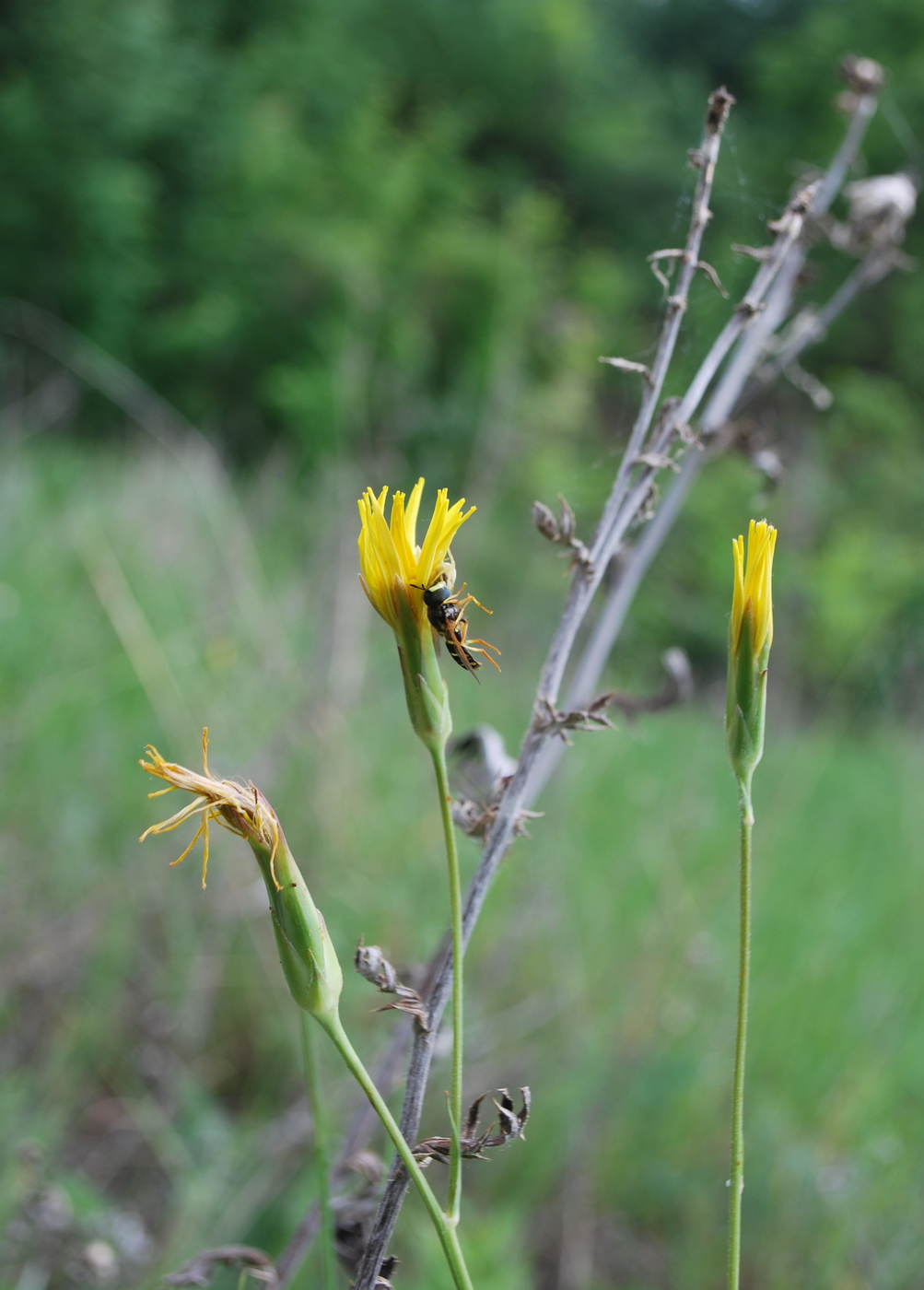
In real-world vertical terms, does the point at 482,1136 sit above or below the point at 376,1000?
above

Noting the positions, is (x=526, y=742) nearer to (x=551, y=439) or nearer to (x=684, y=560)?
(x=684, y=560)

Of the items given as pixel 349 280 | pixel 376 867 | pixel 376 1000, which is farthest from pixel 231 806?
pixel 349 280

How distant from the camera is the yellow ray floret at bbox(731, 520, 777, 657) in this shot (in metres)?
0.36

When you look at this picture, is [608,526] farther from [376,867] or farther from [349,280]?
[349,280]

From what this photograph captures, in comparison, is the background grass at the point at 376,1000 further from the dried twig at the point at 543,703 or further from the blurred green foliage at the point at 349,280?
the blurred green foliage at the point at 349,280

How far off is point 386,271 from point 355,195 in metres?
1.06

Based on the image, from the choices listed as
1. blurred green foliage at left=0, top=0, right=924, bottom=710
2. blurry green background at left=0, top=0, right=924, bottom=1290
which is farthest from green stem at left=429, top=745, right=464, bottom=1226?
blurred green foliage at left=0, top=0, right=924, bottom=710

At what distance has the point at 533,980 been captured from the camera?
5.82 ft

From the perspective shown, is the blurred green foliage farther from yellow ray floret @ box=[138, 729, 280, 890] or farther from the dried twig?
yellow ray floret @ box=[138, 729, 280, 890]

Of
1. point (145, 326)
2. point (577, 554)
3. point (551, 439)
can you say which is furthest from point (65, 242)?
point (577, 554)

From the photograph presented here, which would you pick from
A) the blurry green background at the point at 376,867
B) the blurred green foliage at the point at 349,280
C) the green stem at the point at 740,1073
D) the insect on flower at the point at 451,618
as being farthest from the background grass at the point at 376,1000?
the blurred green foliage at the point at 349,280

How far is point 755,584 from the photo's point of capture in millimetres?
378

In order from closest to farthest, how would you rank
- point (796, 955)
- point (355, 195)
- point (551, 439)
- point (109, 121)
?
point (796, 955) → point (109, 121) → point (551, 439) → point (355, 195)

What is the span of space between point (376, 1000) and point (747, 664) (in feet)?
4.24
